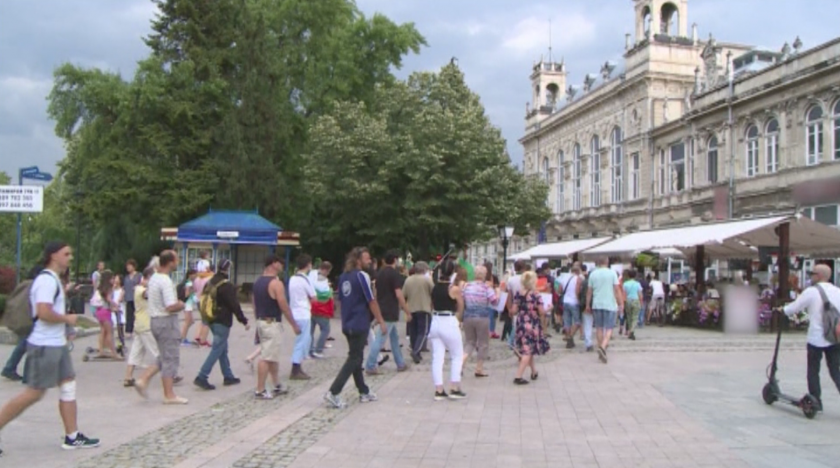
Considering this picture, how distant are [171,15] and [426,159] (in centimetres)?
1599

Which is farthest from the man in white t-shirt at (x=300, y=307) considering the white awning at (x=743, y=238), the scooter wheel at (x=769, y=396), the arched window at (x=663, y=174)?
the arched window at (x=663, y=174)

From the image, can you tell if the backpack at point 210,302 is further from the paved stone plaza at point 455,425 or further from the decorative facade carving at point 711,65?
the decorative facade carving at point 711,65

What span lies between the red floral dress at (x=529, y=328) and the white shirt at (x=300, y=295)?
3.16m

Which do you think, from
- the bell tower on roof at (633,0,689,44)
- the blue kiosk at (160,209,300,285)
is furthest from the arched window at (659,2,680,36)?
the blue kiosk at (160,209,300,285)

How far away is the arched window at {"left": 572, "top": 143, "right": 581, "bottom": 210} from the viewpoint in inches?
2618

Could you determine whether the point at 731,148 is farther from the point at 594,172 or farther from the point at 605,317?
the point at 605,317

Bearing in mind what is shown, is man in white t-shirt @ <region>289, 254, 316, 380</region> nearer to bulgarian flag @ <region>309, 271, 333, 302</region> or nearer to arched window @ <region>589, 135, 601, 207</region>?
bulgarian flag @ <region>309, 271, 333, 302</region>

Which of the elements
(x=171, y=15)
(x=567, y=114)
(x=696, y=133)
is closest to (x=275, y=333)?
(x=171, y=15)

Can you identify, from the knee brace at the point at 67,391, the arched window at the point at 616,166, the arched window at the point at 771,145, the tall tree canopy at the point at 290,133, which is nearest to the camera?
the knee brace at the point at 67,391

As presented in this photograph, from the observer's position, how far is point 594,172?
6344 centimetres

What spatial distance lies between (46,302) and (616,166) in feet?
183

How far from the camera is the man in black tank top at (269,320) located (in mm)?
10102

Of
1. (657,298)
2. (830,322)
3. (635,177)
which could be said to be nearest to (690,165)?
(635,177)

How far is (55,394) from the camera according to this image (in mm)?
10375
